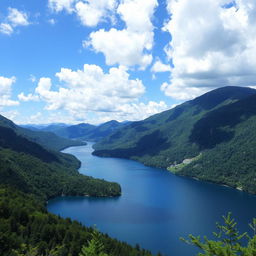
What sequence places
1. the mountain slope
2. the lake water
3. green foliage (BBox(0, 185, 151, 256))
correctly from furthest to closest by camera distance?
1. the mountain slope
2. the lake water
3. green foliage (BBox(0, 185, 151, 256))

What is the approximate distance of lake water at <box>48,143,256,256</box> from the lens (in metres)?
104

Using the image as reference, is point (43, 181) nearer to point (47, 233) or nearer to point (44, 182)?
point (44, 182)

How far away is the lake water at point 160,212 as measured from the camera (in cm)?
10375

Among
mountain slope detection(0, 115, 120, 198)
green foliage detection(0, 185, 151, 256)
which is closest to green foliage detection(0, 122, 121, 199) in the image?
mountain slope detection(0, 115, 120, 198)

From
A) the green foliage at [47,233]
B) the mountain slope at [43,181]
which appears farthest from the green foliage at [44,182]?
the green foliage at [47,233]

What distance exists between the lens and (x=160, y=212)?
138 metres

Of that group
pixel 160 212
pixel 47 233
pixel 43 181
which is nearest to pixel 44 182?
pixel 43 181

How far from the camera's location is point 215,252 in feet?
59.6

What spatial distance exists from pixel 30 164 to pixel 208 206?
12168 centimetres

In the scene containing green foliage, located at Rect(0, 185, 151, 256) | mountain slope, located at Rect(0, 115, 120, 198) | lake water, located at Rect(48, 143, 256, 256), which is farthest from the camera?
mountain slope, located at Rect(0, 115, 120, 198)

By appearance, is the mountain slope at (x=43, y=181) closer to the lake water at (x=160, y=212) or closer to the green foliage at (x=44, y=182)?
the green foliage at (x=44, y=182)

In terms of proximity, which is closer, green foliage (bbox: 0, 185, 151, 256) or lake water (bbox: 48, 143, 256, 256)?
green foliage (bbox: 0, 185, 151, 256)

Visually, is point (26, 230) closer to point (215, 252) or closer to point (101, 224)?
point (101, 224)

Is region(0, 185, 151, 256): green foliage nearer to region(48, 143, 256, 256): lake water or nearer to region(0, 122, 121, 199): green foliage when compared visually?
region(48, 143, 256, 256): lake water
